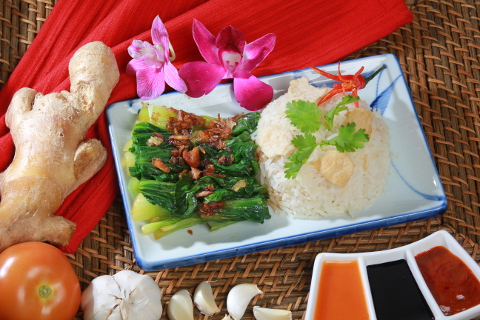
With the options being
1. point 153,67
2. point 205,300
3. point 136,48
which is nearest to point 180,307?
point 205,300

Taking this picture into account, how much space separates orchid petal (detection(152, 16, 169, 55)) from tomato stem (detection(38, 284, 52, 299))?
6.41ft

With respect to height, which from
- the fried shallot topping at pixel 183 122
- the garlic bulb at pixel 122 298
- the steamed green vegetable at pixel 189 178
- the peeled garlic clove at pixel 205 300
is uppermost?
the fried shallot topping at pixel 183 122

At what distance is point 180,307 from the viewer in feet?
12.6

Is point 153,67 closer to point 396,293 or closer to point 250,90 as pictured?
point 250,90

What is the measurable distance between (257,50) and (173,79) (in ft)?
2.28

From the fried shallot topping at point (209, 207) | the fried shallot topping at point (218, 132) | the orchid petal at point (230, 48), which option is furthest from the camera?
the orchid petal at point (230, 48)

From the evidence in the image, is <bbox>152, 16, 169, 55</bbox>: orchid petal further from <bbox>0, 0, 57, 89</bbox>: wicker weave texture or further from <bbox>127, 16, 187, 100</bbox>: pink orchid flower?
<bbox>0, 0, 57, 89</bbox>: wicker weave texture

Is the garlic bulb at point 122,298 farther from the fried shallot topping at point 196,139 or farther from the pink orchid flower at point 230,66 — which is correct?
the pink orchid flower at point 230,66

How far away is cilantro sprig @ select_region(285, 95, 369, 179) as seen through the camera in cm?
388

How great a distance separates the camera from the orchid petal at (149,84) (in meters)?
4.34

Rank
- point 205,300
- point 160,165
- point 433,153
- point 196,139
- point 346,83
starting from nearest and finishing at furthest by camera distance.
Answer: point 205,300 < point 160,165 < point 196,139 < point 346,83 < point 433,153

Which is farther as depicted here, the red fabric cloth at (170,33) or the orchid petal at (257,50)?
the orchid petal at (257,50)

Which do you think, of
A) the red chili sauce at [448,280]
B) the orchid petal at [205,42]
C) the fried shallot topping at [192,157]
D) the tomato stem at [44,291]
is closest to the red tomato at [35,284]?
the tomato stem at [44,291]

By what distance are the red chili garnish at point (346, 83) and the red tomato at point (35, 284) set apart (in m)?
2.19
